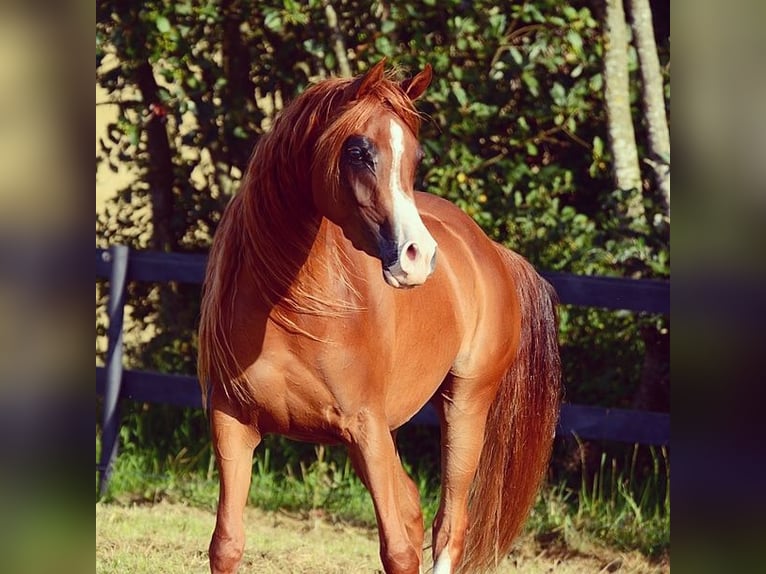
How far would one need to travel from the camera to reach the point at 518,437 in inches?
156

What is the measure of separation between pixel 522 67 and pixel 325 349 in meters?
2.97

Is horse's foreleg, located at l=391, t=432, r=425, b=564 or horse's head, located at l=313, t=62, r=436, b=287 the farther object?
horse's foreleg, located at l=391, t=432, r=425, b=564

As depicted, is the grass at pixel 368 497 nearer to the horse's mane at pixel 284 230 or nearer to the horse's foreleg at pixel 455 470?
the horse's foreleg at pixel 455 470

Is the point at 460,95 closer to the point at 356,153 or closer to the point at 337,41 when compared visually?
the point at 337,41

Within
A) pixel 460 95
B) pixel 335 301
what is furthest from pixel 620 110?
pixel 335 301

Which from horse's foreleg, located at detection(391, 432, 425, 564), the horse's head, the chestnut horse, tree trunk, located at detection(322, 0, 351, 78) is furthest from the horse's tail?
tree trunk, located at detection(322, 0, 351, 78)

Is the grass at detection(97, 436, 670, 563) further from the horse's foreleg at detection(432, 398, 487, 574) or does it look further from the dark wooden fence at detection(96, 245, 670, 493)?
the horse's foreleg at detection(432, 398, 487, 574)

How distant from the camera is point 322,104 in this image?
2.71m

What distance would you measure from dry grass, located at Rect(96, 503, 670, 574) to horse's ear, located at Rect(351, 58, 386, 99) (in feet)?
7.93

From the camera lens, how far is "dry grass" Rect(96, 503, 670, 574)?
4453mm

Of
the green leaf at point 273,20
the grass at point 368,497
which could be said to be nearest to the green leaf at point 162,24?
the green leaf at point 273,20

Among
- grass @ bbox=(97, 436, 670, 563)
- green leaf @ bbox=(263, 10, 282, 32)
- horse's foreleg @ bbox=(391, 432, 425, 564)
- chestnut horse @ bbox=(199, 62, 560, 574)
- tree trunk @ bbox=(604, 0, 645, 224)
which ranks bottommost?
grass @ bbox=(97, 436, 670, 563)
